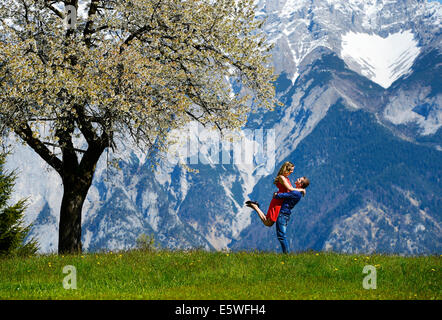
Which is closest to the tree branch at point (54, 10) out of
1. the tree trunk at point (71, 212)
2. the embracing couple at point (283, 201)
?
the tree trunk at point (71, 212)

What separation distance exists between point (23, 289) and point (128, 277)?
304 cm

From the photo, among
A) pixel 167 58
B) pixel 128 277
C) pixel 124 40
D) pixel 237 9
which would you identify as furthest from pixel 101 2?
pixel 128 277

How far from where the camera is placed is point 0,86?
1961cm

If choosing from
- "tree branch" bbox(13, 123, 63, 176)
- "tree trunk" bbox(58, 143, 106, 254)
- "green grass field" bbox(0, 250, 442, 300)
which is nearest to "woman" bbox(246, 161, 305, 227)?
"green grass field" bbox(0, 250, 442, 300)

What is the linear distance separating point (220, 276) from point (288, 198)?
3674 millimetres

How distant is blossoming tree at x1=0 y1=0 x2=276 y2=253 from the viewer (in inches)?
761

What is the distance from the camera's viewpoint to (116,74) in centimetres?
1980

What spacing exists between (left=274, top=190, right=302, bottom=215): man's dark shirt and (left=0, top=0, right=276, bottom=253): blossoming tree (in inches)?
227

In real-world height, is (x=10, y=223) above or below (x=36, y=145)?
below

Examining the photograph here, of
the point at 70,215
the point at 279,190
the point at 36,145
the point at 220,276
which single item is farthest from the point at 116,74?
the point at 220,276

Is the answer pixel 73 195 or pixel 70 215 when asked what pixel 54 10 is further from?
pixel 70 215

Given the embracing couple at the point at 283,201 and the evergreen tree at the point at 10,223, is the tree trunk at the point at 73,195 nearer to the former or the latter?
the embracing couple at the point at 283,201

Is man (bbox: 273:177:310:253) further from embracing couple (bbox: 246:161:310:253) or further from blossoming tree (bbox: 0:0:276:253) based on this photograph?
blossoming tree (bbox: 0:0:276:253)

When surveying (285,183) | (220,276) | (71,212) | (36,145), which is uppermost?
(36,145)
